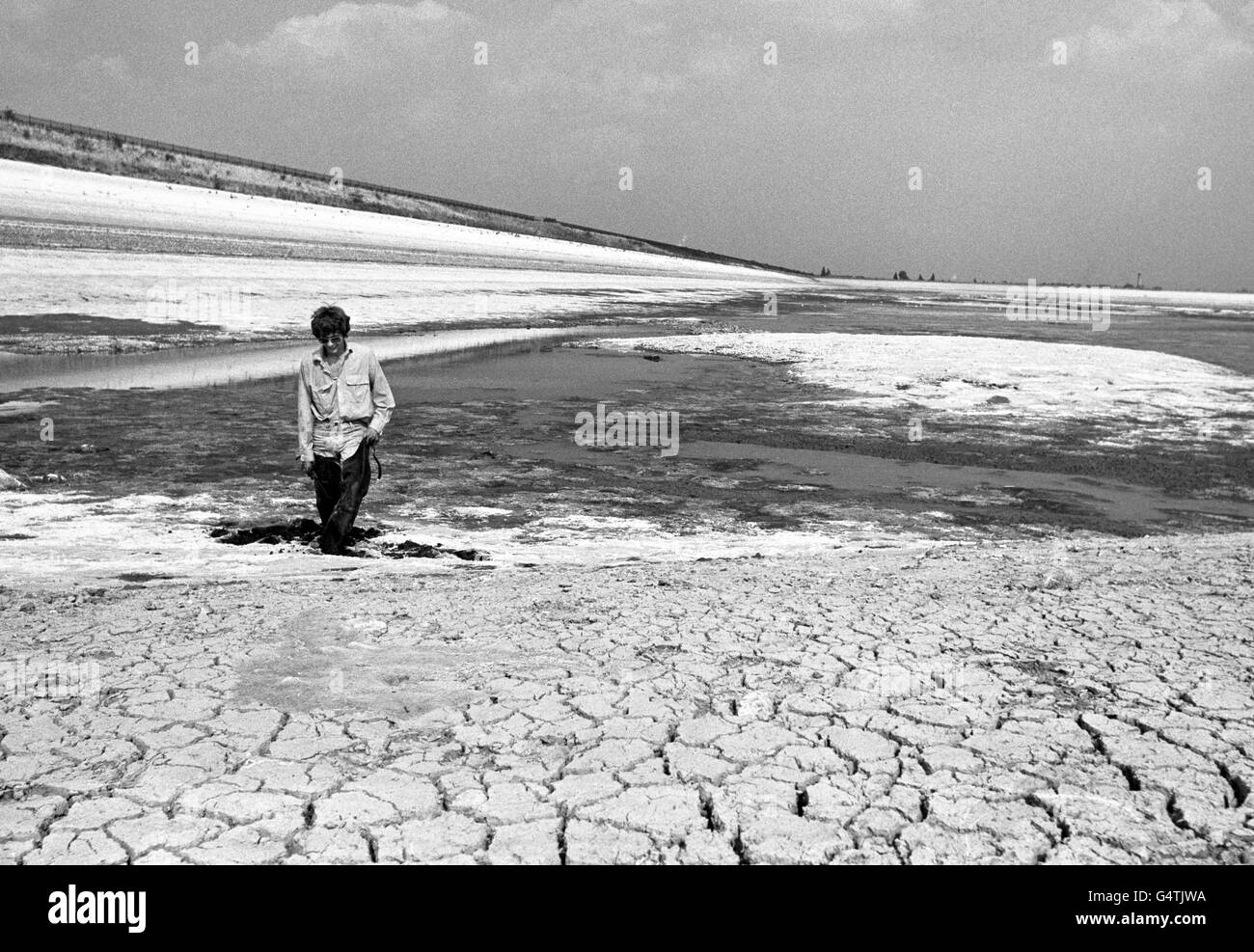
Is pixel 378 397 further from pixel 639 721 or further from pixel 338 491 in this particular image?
pixel 639 721

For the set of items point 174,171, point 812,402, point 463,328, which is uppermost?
point 174,171

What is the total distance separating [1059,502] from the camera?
8125 mm

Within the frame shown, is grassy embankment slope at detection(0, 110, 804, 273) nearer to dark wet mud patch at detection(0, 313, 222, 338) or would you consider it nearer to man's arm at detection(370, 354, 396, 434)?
dark wet mud patch at detection(0, 313, 222, 338)

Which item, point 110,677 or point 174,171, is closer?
point 110,677

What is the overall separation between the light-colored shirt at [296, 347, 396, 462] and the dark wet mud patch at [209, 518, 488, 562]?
21.3 inches

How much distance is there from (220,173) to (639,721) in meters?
53.5

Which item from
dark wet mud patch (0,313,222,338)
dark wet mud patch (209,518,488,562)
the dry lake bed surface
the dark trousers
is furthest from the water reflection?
the dark trousers

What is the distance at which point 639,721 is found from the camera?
3490 mm

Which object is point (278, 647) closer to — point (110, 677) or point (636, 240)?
point (110, 677)

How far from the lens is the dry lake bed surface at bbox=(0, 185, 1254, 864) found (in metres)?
2.84

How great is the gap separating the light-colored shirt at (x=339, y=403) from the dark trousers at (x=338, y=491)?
0.19 feet
